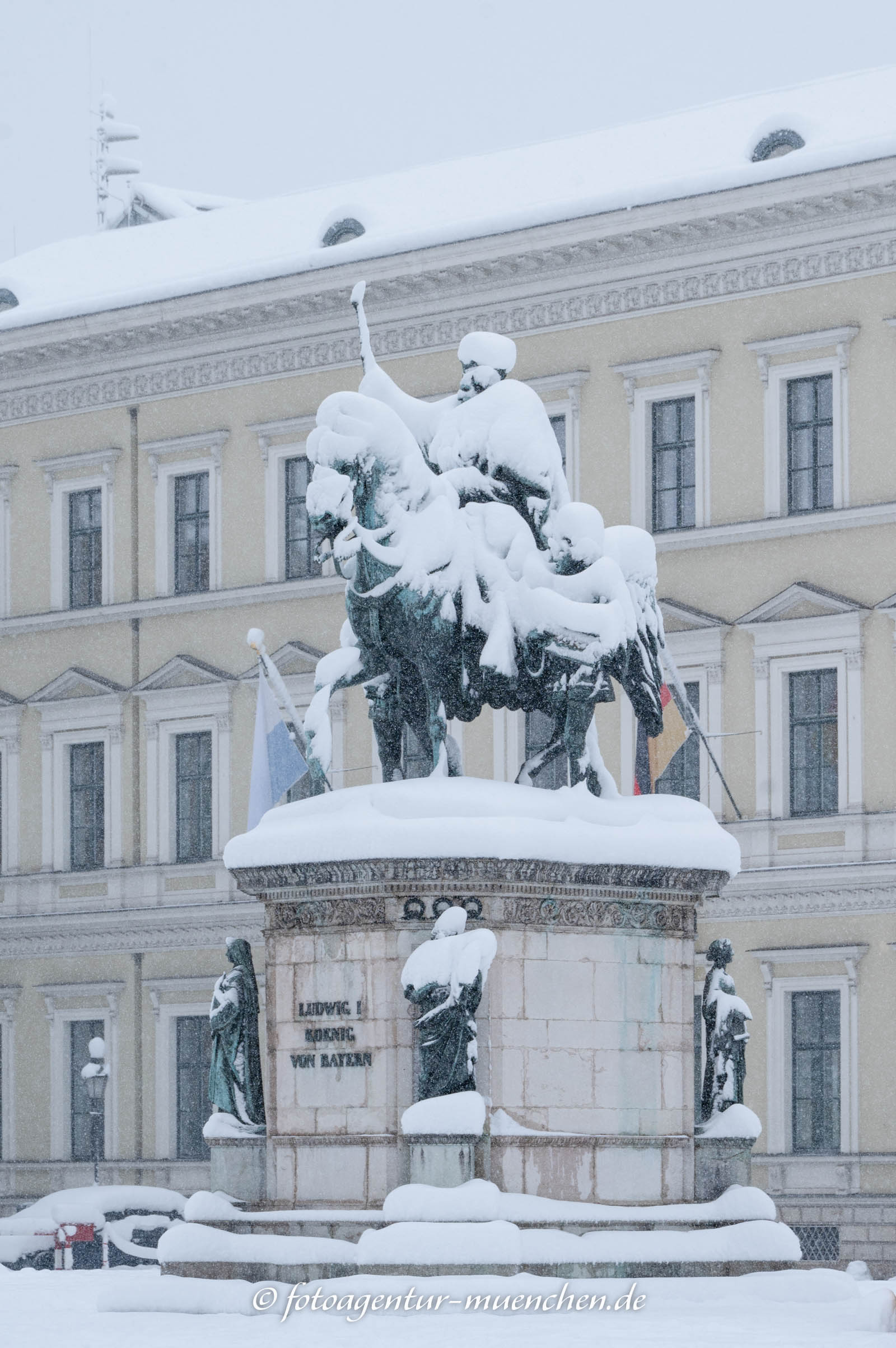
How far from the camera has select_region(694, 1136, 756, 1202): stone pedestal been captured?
15438 millimetres

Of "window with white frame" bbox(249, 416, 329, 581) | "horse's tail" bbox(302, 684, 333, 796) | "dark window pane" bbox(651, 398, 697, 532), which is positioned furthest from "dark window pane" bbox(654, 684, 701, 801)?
"horse's tail" bbox(302, 684, 333, 796)

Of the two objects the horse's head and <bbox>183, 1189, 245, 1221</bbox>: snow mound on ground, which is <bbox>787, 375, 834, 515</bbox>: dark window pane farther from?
<bbox>183, 1189, 245, 1221</bbox>: snow mound on ground

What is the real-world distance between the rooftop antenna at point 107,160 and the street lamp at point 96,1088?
51.9ft

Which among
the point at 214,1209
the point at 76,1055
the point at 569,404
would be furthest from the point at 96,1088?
the point at 214,1209

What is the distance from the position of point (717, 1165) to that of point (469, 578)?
10.8 ft

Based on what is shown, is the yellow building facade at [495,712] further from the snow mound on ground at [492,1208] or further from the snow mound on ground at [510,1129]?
the snow mound on ground at [510,1129]

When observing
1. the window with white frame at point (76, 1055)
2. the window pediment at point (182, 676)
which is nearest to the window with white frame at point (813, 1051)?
the window pediment at point (182, 676)

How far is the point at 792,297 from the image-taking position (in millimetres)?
31734

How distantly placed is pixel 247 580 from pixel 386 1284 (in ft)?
74.6

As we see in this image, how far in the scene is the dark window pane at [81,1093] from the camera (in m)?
36.0

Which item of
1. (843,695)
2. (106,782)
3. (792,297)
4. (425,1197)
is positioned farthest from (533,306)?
(425,1197)

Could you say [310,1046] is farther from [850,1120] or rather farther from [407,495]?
[850,1120]

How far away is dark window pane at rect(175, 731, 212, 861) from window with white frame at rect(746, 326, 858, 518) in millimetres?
8241

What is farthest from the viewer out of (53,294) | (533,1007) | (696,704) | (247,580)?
(53,294)
